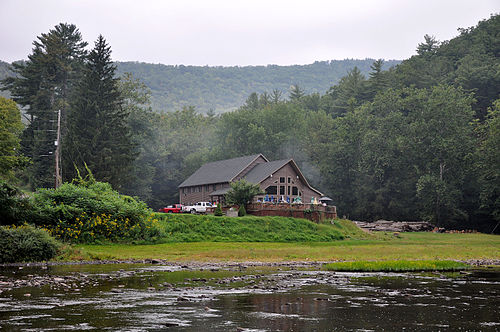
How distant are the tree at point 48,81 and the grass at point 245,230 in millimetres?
42743

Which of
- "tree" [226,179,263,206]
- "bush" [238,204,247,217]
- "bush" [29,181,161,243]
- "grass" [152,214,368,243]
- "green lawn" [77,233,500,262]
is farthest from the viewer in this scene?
"tree" [226,179,263,206]

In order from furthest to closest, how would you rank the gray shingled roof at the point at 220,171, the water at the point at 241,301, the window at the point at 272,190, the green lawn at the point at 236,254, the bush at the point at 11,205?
the gray shingled roof at the point at 220,171 < the window at the point at 272,190 < the green lawn at the point at 236,254 < the bush at the point at 11,205 < the water at the point at 241,301

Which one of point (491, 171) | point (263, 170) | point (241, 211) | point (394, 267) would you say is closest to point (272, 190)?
point (263, 170)

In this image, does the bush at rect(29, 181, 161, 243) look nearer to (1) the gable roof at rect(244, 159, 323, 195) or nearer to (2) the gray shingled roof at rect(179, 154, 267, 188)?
(1) the gable roof at rect(244, 159, 323, 195)

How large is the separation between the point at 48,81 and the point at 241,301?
84972 mm

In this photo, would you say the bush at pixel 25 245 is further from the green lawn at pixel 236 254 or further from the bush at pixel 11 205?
the green lawn at pixel 236 254

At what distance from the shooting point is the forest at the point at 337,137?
3012 inches

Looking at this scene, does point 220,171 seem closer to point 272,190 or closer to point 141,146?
point 272,190

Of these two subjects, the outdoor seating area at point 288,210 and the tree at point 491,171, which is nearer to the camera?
the outdoor seating area at point 288,210

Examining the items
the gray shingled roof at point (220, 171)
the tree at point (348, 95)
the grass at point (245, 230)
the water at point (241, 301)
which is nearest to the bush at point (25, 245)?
the water at point (241, 301)

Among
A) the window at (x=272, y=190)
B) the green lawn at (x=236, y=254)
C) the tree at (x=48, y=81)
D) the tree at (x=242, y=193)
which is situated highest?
the tree at (x=48, y=81)

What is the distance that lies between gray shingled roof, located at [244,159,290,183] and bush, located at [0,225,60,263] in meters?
51.8

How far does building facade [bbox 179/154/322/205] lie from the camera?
261 ft

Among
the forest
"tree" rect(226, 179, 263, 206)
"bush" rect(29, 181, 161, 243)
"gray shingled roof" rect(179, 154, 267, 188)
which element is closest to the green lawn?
"bush" rect(29, 181, 161, 243)
